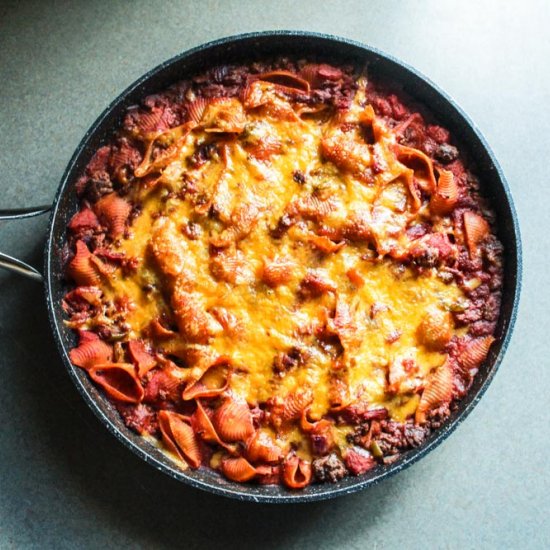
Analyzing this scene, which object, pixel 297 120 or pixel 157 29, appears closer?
pixel 297 120

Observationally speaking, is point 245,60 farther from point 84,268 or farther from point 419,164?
point 84,268

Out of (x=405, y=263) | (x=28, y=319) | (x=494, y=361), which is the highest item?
(x=405, y=263)

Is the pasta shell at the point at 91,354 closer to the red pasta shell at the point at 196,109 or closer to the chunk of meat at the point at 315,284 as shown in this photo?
the chunk of meat at the point at 315,284

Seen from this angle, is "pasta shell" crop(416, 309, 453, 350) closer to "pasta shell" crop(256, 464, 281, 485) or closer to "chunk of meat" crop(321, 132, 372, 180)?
"chunk of meat" crop(321, 132, 372, 180)

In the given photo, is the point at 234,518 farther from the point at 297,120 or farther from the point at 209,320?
the point at 297,120

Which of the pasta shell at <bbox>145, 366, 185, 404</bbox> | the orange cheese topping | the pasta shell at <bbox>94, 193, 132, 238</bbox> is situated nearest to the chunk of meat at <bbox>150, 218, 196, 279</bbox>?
the orange cheese topping

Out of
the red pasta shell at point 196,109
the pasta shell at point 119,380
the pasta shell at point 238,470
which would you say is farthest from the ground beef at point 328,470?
the red pasta shell at point 196,109

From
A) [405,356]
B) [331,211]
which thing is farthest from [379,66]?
[405,356]
